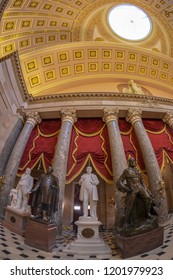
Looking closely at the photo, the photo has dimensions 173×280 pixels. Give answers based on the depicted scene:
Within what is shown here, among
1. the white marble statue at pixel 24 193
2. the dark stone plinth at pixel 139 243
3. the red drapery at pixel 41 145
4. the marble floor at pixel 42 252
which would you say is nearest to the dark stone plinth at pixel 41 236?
the marble floor at pixel 42 252

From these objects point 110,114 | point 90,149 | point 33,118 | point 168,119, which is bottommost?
point 90,149

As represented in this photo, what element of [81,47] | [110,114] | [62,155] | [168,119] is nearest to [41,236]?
[62,155]

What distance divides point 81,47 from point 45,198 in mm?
8863

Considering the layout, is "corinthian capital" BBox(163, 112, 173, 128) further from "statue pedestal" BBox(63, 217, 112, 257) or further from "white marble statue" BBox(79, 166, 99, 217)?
"statue pedestal" BBox(63, 217, 112, 257)

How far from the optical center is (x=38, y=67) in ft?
32.8

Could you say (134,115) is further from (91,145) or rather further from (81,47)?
(81,47)

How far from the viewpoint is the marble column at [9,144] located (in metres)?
6.81

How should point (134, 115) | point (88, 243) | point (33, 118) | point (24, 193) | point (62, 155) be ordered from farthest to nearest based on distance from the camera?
point (33, 118) → point (134, 115) → point (62, 155) → point (24, 193) → point (88, 243)

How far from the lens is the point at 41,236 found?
159 inches

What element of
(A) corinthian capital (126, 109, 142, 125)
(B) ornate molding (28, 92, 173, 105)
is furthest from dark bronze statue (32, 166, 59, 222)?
(B) ornate molding (28, 92, 173, 105)

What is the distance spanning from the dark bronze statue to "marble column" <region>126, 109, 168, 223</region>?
3.11 metres

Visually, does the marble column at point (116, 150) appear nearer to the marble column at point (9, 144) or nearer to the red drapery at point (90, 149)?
the red drapery at point (90, 149)

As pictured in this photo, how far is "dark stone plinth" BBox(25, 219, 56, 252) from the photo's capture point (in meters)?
3.96
